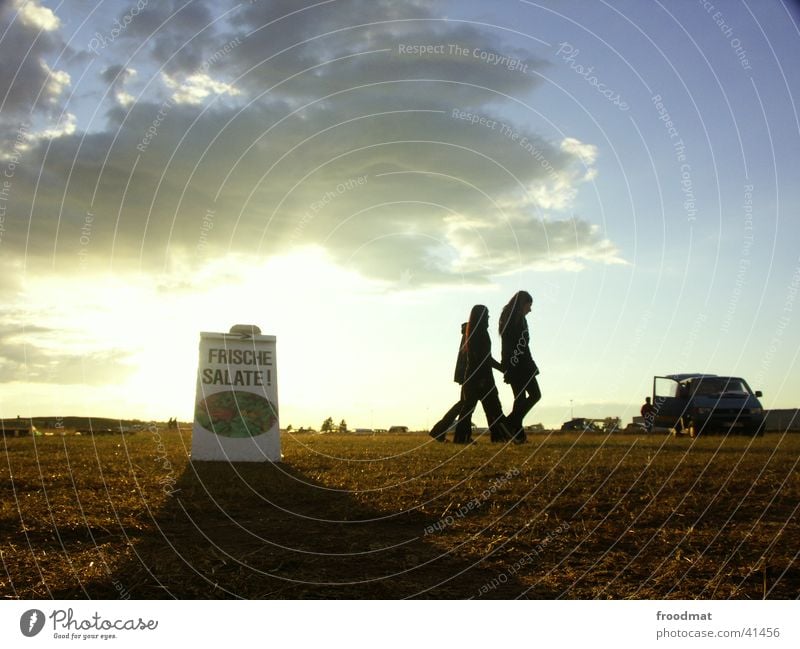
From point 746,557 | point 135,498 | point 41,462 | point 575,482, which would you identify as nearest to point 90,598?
point 135,498

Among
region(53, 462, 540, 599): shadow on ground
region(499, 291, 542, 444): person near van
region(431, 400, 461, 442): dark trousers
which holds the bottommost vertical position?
region(53, 462, 540, 599): shadow on ground

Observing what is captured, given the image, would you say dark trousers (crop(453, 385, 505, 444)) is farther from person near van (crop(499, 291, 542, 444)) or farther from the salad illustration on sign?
the salad illustration on sign

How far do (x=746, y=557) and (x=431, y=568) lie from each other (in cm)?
223

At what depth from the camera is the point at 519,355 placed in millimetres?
15969

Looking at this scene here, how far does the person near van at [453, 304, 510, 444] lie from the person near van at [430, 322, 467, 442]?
0.16 m

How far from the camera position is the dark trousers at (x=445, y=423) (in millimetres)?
17656

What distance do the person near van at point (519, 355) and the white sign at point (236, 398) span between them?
16.2 ft

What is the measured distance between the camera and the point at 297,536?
21.3ft

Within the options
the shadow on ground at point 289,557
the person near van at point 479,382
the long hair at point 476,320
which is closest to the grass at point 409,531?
the shadow on ground at point 289,557

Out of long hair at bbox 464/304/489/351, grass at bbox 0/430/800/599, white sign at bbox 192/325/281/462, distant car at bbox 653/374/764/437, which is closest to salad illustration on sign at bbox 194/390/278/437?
white sign at bbox 192/325/281/462

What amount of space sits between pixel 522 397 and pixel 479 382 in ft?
3.65

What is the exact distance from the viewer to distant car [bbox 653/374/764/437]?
22.0 meters

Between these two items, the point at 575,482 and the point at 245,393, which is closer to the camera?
the point at 575,482

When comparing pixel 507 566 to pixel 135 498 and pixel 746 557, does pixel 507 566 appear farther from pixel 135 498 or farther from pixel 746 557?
pixel 135 498
